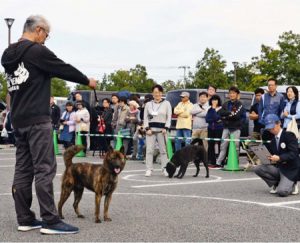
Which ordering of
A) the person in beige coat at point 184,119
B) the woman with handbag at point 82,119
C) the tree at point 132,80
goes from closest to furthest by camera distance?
the person in beige coat at point 184,119, the woman with handbag at point 82,119, the tree at point 132,80

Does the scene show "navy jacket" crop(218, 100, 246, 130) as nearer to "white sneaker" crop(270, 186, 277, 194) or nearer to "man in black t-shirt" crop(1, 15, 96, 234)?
"white sneaker" crop(270, 186, 277, 194)

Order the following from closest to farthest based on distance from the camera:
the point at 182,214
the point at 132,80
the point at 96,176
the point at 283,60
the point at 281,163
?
the point at 96,176 < the point at 182,214 < the point at 281,163 < the point at 283,60 < the point at 132,80

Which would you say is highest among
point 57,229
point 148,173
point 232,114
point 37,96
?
point 37,96

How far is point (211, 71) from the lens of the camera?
53.8 meters

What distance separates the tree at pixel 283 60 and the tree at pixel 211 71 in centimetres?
538

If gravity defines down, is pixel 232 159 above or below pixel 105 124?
below

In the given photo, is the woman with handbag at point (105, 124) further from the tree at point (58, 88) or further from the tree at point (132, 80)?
the tree at point (58, 88)

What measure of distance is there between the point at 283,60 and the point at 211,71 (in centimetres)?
801

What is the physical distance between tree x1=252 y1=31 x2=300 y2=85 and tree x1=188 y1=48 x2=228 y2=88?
5383mm

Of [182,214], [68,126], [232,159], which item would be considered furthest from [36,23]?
[68,126]

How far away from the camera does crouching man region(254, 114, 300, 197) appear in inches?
358

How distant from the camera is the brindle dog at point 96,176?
21.9 ft

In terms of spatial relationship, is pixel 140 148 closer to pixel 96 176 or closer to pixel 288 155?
pixel 288 155

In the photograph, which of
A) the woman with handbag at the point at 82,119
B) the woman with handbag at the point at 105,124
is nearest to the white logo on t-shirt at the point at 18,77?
the woman with handbag at the point at 105,124
